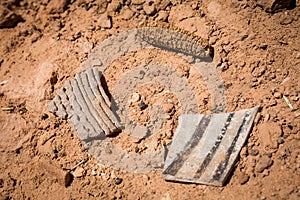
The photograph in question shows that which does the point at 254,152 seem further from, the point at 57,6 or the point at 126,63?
the point at 57,6

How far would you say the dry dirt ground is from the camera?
1.59m

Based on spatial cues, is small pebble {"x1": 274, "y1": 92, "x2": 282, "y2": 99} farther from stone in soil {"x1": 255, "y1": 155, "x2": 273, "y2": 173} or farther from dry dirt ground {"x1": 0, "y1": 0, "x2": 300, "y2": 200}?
stone in soil {"x1": 255, "y1": 155, "x2": 273, "y2": 173}

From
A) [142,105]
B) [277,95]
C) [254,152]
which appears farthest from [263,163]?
[142,105]

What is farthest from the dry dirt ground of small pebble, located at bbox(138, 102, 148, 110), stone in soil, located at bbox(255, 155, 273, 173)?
small pebble, located at bbox(138, 102, 148, 110)

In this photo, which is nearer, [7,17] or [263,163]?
[263,163]

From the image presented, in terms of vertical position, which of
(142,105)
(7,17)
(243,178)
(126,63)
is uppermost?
(7,17)

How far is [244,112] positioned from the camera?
1.67 m

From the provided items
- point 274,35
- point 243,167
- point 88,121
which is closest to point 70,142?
point 88,121

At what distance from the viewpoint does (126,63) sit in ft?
6.51

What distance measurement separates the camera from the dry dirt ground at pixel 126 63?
1.59 metres

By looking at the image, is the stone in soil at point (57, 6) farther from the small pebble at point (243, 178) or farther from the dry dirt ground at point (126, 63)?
the small pebble at point (243, 178)

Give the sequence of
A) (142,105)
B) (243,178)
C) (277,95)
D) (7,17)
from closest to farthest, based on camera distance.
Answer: (243,178)
(277,95)
(142,105)
(7,17)

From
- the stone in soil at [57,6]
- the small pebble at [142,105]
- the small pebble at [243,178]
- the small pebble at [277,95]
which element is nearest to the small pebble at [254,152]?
the small pebble at [243,178]

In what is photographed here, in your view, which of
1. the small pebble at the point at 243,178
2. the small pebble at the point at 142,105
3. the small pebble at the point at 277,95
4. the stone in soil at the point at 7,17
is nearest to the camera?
the small pebble at the point at 243,178
